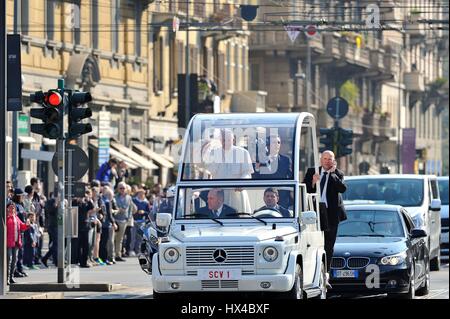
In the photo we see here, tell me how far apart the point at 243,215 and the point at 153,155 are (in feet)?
125

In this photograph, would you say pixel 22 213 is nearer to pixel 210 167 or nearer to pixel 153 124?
pixel 210 167

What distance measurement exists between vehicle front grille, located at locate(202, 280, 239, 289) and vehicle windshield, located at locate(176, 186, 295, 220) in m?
1.34

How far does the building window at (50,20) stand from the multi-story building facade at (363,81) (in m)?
14.0

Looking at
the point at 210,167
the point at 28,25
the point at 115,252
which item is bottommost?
the point at 115,252

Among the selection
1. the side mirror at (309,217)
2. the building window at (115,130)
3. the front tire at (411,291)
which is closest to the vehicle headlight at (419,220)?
the front tire at (411,291)

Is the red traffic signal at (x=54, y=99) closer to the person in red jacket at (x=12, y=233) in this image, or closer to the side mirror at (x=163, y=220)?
the person in red jacket at (x=12, y=233)

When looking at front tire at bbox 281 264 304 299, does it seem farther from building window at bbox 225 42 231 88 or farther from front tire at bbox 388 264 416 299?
building window at bbox 225 42 231 88

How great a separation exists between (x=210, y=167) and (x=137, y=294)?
19.3 feet

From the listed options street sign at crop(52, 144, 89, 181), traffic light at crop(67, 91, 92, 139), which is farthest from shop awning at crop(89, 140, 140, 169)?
traffic light at crop(67, 91, 92, 139)

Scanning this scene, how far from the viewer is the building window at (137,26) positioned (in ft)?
156

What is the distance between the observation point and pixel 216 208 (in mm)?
19797

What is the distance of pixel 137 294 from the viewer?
25.9 metres

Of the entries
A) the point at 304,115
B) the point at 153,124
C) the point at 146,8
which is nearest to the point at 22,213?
the point at 304,115

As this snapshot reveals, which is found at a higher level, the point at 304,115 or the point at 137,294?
the point at 304,115
